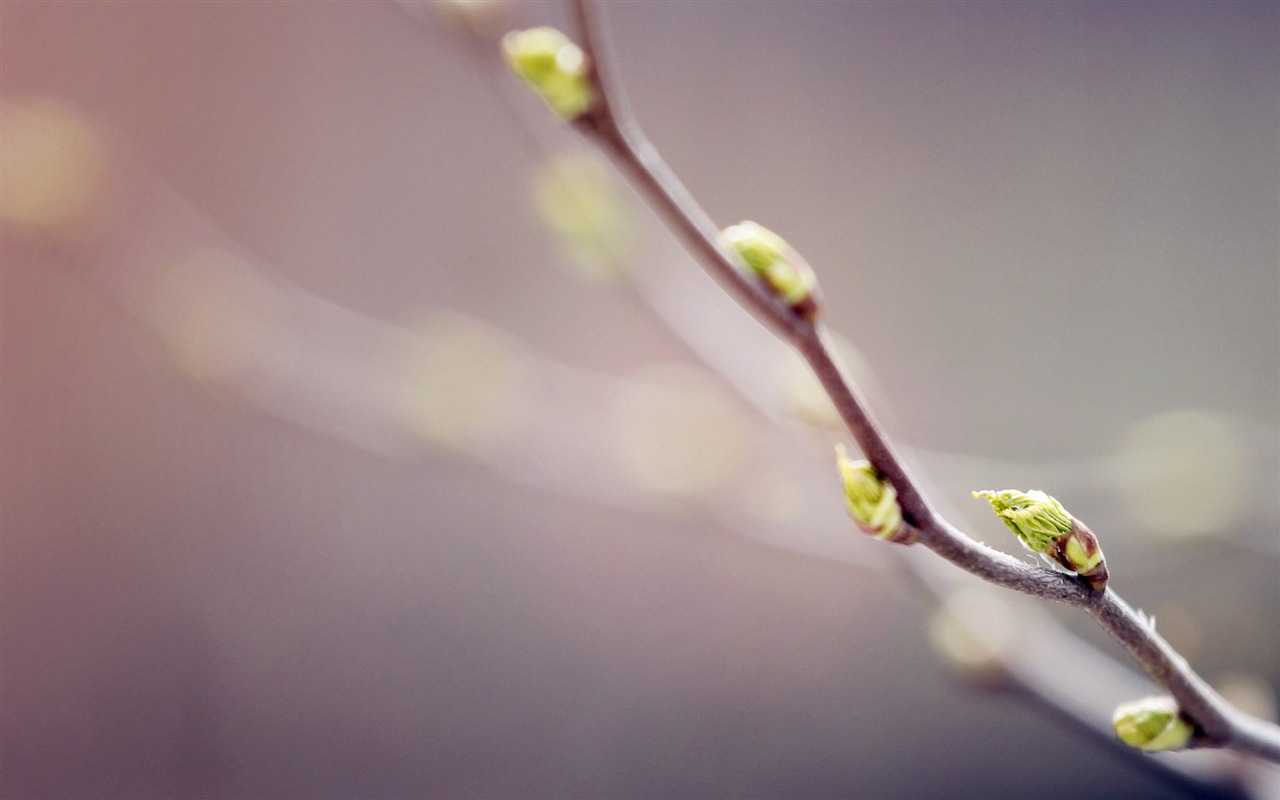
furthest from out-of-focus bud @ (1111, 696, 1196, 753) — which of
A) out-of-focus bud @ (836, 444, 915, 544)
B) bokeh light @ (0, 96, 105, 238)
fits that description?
bokeh light @ (0, 96, 105, 238)

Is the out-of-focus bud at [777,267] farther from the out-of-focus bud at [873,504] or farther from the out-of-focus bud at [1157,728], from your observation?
the out-of-focus bud at [1157,728]

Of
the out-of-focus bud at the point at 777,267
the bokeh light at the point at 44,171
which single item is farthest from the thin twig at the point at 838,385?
the bokeh light at the point at 44,171

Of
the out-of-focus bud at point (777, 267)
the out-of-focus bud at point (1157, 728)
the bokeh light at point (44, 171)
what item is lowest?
the out-of-focus bud at point (1157, 728)

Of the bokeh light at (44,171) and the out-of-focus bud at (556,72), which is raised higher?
the bokeh light at (44,171)

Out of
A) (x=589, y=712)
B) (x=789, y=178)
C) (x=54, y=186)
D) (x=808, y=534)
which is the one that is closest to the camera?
(x=54, y=186)

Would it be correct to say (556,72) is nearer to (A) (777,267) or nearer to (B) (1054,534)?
(A) (777,267)

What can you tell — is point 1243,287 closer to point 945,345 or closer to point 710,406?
point 945,345

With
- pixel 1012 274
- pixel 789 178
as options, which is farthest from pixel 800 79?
pixel 1012 274
